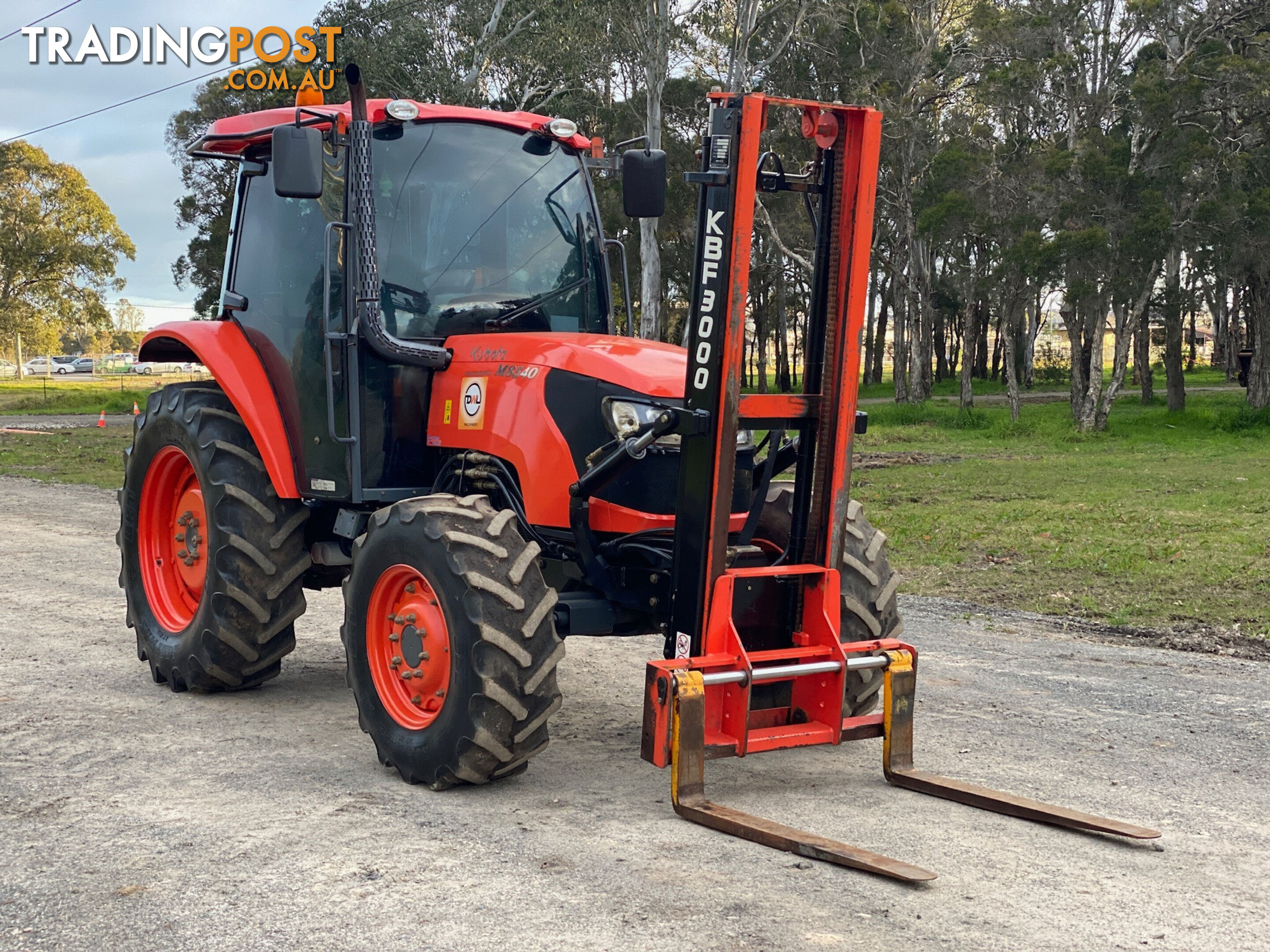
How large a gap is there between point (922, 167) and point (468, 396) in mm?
36081

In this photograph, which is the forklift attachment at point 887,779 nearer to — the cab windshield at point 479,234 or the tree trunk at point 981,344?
the cab windshield at point 479,234

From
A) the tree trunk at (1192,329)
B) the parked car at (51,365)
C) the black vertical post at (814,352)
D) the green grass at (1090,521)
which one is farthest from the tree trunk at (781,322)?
the parked car at (51,365)

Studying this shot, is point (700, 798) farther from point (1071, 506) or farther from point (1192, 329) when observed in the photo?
point (1192, 329)

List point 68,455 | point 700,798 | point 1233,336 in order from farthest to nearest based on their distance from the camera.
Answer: point 1233,336
point 68,455
point 700,798

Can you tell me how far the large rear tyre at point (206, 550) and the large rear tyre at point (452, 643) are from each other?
45.8 inches

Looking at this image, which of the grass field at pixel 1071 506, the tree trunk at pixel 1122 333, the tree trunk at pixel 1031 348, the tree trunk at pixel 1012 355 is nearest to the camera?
the grass field at pixel 1071 506

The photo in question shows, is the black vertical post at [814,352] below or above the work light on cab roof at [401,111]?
below

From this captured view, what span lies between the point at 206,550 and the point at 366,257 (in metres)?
2.00

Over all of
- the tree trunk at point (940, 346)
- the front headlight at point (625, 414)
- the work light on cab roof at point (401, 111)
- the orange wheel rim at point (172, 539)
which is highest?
the tree trunk at point (940, 346)

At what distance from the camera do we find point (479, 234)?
20.6ft

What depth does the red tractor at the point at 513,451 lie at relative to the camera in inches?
199

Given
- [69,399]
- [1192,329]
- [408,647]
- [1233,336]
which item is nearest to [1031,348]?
[1233,336]

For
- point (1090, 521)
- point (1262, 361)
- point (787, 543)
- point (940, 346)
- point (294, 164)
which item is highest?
point (940, 346)

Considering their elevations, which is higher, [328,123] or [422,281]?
[328,123]
